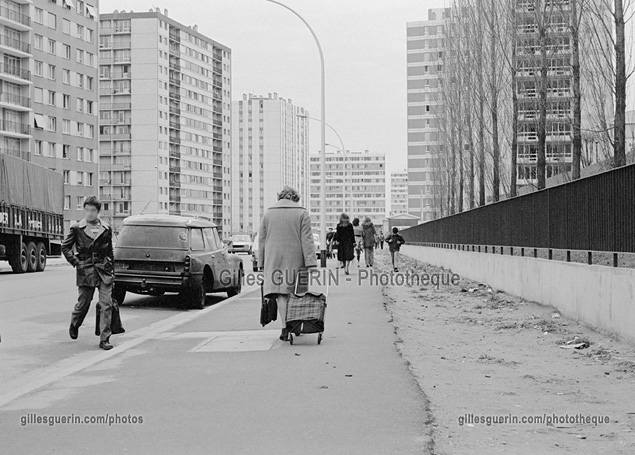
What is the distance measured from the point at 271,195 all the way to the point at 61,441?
18414 centimetres

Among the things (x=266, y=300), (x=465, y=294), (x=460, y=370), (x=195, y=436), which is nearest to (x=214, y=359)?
(x=266, y=300)

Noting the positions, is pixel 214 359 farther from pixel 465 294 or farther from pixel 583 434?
pixel 465 294

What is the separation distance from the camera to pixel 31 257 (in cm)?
3081

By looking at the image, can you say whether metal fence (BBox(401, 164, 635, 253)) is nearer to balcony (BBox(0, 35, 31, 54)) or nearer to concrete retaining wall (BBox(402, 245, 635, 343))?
→ concrete retaining wall (BBox(402, 245, 635, 343))

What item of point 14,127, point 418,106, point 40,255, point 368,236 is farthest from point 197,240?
point 418,106

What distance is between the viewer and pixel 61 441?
539 centimetres

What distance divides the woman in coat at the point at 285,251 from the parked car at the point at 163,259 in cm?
551

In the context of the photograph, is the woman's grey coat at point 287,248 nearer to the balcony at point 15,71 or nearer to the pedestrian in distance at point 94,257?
the pedestrian in distance at point 94,257

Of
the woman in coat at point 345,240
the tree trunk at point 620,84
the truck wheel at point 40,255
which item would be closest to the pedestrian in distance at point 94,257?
the tree trunk at point 620,84

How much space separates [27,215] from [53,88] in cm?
5505

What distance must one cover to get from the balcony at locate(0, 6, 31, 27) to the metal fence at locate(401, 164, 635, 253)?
6403 centimetres

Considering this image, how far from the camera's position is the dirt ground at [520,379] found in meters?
5.36

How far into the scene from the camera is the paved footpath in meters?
5.28
